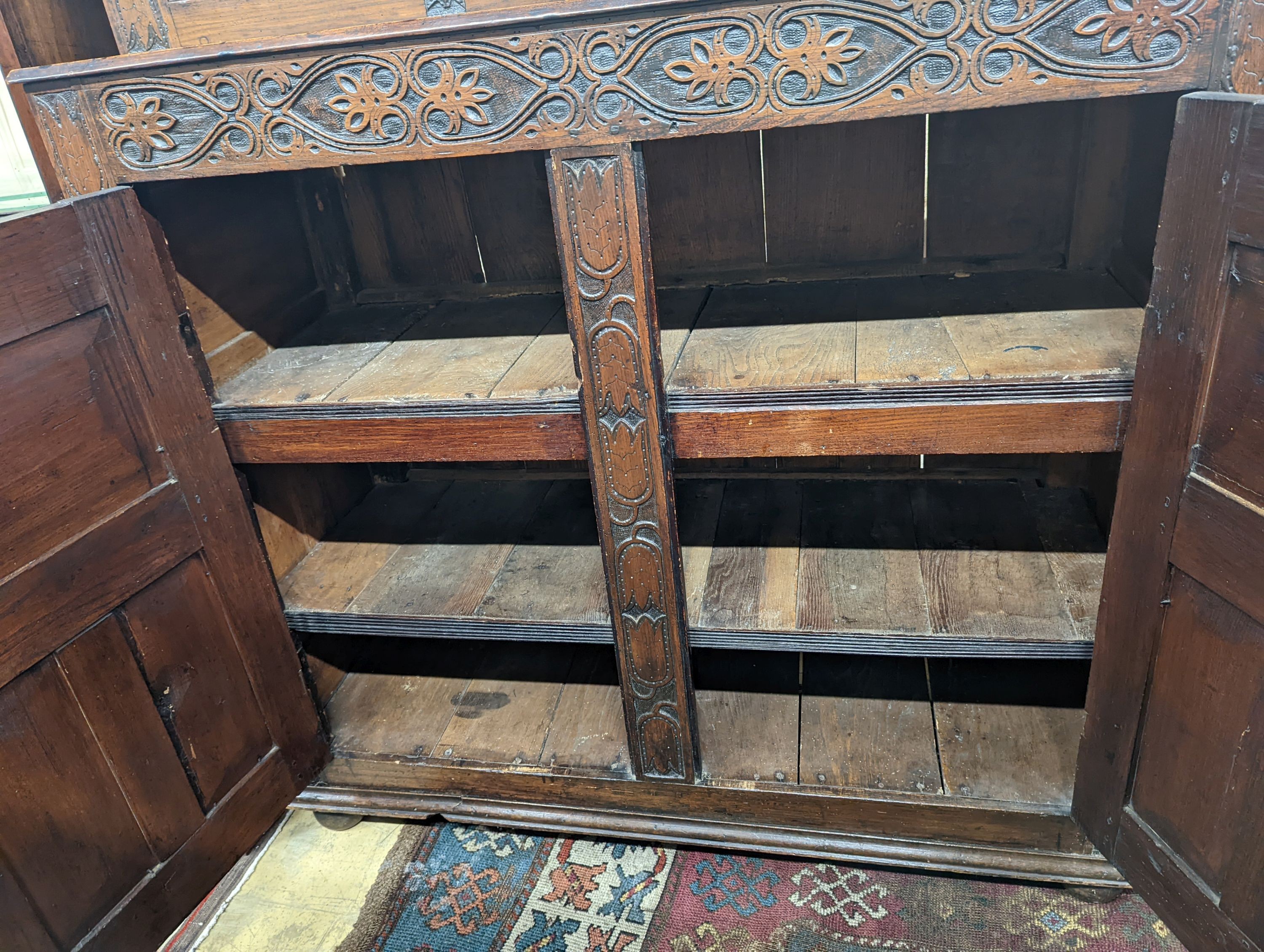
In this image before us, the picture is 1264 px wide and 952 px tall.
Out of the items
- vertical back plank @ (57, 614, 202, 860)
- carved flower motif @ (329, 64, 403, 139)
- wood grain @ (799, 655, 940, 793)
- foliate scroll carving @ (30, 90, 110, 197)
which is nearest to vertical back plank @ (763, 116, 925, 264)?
carved flower motif @ (329, 64, 403, 139)

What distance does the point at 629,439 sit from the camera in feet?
4.13

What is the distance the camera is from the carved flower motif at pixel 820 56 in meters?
0.98

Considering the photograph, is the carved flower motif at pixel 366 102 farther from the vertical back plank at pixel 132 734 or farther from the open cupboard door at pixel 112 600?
the vertical back plank at pixel 132 734

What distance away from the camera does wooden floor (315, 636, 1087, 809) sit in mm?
1568

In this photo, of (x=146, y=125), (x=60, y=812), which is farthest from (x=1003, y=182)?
(x=60, y=812)

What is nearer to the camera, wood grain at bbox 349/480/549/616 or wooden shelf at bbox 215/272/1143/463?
wooden shelf at bbox 215/272/1143/463

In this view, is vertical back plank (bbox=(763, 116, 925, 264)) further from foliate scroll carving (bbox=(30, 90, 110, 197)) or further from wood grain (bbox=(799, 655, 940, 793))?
foliate scroll carving (bbox=(30, 90, 110, 197))

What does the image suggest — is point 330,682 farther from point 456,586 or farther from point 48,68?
point 48,68

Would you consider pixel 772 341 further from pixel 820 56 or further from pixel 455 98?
pixel 455 98

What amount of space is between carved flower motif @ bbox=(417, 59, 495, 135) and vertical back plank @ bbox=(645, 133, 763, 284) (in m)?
0.60

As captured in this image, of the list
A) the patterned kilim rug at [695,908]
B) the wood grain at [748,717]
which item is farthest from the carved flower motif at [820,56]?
the patterned kilim rug at [695,908]

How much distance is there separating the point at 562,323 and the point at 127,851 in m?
1.14

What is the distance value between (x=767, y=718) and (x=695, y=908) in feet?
1.26

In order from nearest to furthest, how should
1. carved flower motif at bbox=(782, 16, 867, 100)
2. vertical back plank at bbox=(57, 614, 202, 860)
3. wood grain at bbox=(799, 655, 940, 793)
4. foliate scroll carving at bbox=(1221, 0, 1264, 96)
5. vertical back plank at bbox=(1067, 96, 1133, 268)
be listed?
1. foliate scroll carving at bbox=(1221, 0, 1264, 96)
2. carved flower motif at bbox=(782, 16, 867, 100)
3. vertical back plank at bbox=(57, 614, 202, 860)
4. vertical back plank at bbox=(1067, 96, 1133, 268)
5. wood grain at bbox=(799, 655, 940, 793)
